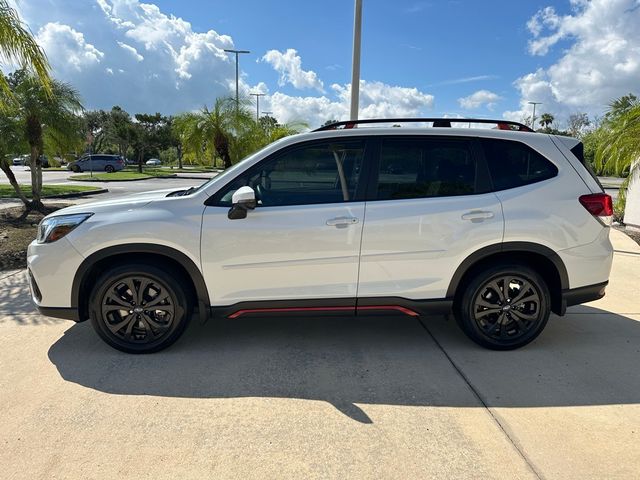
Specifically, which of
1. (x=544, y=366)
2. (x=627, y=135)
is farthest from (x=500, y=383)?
(x=627, y=135)

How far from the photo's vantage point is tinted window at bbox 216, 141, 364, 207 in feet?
11.6

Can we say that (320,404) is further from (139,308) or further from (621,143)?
(621,143)

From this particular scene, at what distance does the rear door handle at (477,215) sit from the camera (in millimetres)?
3541

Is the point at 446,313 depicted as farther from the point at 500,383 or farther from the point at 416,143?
the point at 416,143

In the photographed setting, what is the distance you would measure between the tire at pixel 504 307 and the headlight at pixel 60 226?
Answer: 3.19 meters

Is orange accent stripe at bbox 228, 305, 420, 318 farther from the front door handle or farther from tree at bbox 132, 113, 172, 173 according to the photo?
tree at bbox 132, 113, 172, 173

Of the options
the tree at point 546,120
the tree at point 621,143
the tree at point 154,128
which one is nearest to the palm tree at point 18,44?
the tree at point 621,143

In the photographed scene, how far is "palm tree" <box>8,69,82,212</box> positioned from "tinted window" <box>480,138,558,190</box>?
901cm

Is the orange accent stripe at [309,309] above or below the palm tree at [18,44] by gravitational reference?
below

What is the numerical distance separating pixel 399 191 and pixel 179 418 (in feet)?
7.56

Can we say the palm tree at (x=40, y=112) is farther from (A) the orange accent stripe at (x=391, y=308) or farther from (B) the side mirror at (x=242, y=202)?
(A) the orange accent stripe at (x=391, y=308)

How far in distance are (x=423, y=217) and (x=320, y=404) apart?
1.62 meters

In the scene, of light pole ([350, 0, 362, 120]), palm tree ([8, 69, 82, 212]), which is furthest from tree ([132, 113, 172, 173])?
light pole ([350, 0, 362, 120])

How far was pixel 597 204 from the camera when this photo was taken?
11.8 ft
